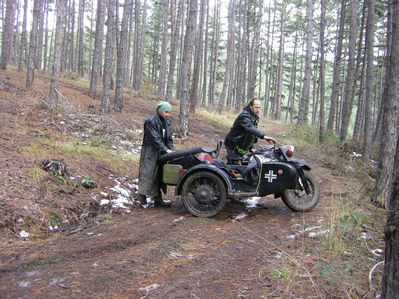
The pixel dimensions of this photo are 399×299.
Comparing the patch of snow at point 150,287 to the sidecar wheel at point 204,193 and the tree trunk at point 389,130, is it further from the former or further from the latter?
the tree trunk at point 389,130

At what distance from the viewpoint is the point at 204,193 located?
5695 mm

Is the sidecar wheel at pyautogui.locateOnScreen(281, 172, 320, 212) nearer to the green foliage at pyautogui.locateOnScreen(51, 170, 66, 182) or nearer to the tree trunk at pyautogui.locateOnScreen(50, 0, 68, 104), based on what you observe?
the green foliage at pyautogui.locateOnScreen(51, 170, 66, 182)

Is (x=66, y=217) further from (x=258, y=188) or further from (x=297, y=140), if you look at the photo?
(x=297, y=140)

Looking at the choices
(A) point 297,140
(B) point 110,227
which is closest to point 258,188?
(B) point 110,227

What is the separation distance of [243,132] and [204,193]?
143 cm

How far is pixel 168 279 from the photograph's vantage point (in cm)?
332

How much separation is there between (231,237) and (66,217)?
8.84ft

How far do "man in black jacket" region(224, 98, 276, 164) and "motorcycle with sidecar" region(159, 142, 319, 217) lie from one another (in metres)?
0.35

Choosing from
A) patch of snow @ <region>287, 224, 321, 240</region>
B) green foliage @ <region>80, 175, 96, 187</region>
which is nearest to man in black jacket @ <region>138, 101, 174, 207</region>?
green foliage @ <region>80, 175, 96, 187</region>

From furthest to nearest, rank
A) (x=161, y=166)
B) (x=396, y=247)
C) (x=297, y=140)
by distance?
1. (x=297, y=140)
2. (x=161, y=166)
3. (x=396, y=247)

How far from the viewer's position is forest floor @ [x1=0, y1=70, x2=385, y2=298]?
3150 mm

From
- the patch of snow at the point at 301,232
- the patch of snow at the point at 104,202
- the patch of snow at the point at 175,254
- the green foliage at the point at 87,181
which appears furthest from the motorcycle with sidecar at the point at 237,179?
the patch of snow at the point at 175,254

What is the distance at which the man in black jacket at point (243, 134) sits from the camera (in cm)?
610

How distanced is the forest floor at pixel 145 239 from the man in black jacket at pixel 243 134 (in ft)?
3.37
